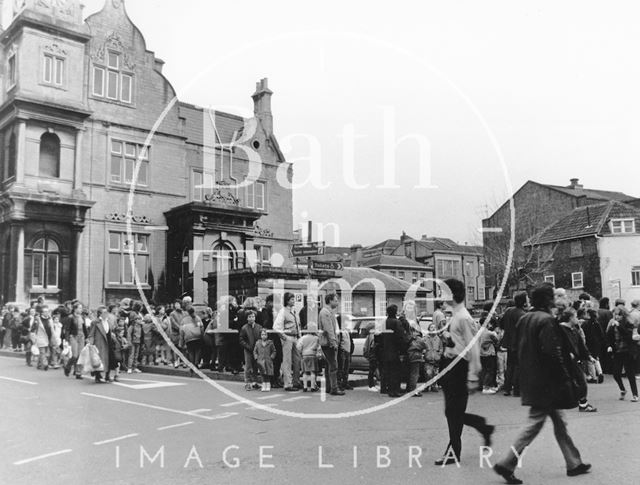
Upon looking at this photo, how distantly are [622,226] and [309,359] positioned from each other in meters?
40.0

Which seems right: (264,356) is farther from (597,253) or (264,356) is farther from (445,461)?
(597,253)

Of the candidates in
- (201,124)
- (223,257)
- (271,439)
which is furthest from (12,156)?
(271,439)

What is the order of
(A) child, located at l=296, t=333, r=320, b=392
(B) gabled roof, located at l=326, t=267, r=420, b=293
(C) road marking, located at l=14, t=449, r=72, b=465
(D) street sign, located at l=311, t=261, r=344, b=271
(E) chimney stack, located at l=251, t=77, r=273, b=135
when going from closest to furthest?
(C) road marking, located at l=14, t=449, r=72, b=465
(A) child, located at l=296, t=333, r=320, b=392
(D) street sign, located at l=311, t=261, r=344, b=271
(E) chimney stack, located at l=251, t=77, r=273, b=135
(B) gabled roof, located at l=326, t=267, r=420, b=293

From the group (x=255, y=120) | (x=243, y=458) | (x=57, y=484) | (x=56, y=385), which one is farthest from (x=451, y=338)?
(x=255, y=120)

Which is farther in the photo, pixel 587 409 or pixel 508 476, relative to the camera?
pixel 587 409

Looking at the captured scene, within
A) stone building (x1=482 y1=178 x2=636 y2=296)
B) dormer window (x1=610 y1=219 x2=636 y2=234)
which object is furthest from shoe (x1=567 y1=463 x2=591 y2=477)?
dormer window (x1=610 y1=219 x2=636 y2=234)

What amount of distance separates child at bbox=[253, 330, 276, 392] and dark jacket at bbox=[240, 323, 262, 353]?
0.19 m

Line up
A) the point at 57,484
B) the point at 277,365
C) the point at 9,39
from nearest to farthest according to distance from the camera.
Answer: the point at 57,484, the point at 277,365, the point at 9,39

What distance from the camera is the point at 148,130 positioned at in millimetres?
28672

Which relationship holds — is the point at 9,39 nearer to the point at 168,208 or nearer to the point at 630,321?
the point at 168,208

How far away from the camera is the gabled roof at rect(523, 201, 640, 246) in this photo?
150 feet

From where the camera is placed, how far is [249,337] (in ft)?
43.2

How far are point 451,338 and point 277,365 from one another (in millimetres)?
7366

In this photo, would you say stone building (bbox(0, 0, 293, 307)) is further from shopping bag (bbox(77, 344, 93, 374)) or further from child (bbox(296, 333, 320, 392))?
child (bbox(296, 333, 320, 392))
